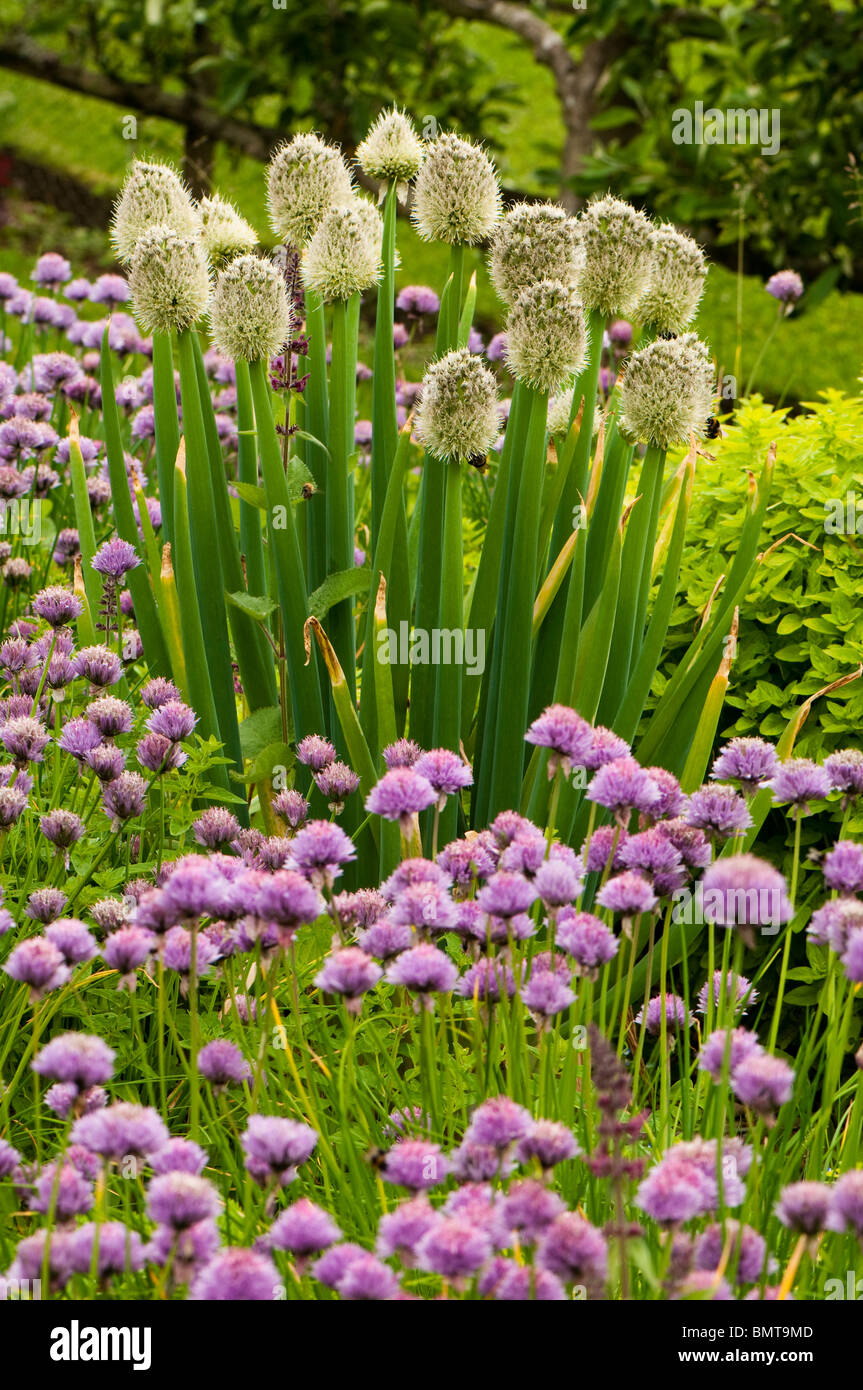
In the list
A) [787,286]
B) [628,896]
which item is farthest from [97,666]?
[787,286]

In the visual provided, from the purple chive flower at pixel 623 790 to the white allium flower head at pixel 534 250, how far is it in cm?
117

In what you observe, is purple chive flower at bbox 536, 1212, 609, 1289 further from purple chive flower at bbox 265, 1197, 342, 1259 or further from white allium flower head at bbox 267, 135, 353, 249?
white allium flower head at bbox 267, 135, 353, 249

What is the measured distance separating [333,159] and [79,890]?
5.26ft

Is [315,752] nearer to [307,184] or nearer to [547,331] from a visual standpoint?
[547,331]

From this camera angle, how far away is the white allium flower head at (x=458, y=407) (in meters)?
2.52

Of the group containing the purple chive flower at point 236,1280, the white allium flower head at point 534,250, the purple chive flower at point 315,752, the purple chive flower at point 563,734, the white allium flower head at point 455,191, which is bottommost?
the purple chive flower at point 236,1280

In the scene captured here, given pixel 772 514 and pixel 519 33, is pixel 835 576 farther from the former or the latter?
pixel 519 33

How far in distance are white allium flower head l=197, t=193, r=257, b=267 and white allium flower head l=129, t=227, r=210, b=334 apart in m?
0.21

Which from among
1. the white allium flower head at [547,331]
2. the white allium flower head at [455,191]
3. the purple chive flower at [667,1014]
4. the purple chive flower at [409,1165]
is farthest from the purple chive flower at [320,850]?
the white allium flower head at [455,191]

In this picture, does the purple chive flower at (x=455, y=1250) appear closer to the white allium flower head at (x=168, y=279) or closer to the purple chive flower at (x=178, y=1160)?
the purple chive flower at (x=178, y=1160)

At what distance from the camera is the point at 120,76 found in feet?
30.9

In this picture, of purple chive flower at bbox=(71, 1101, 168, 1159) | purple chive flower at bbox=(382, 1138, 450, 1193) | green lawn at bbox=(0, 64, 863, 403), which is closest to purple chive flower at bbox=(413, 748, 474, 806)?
purple chive flower at bbox=(382, 1138, 450, 1193)

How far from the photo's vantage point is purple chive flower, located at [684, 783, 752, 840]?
186cm
